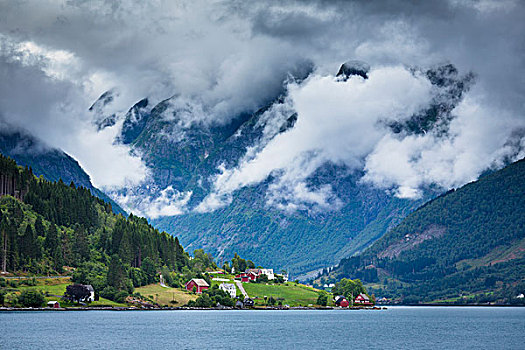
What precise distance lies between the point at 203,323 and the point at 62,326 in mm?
41312

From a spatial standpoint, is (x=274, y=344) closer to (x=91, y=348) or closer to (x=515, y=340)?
(x=91, y=348)

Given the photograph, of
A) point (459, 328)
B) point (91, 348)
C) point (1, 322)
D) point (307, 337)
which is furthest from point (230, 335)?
point (459, 328)

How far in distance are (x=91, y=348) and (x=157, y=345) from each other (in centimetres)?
1316

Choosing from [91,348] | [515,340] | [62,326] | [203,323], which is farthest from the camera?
[203,323]

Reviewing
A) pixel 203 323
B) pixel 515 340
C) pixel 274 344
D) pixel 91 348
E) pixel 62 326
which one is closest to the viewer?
pixel 91 348

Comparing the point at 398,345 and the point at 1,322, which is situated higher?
the point at 1,322

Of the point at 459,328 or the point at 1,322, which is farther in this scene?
the point at 459,328

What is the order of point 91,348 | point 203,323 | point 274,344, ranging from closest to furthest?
point 91,348 < point 274,344 < point 203,323

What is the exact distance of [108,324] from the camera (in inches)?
6988

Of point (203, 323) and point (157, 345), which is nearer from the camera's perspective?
point (157, 345)

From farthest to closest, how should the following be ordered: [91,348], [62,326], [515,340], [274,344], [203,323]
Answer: [203,323], [62,326], [515,340], [274,344], [91,348]

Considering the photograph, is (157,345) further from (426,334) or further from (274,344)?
(426,334)

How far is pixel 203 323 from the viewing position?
195000 millimetres

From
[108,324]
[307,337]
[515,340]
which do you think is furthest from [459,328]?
[108,324]
